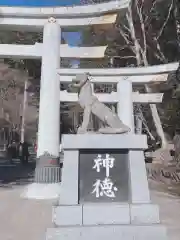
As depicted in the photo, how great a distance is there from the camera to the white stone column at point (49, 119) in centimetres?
932

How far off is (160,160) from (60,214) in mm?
11532

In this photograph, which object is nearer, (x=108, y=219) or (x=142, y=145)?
(x=108, y=219)

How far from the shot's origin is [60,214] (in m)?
→ 4.23

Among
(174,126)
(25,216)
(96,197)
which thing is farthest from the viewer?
(174,126)

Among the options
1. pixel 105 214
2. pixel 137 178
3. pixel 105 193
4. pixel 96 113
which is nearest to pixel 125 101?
pixel 96 113

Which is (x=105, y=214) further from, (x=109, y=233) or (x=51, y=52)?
(x=51, y=52)

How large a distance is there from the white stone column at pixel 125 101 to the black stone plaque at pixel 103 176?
6335 mm

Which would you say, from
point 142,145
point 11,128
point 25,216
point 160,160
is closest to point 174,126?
point 160,160

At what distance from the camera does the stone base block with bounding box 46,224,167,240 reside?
414 cm

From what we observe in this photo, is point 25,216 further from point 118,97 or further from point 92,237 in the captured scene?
point 118,97

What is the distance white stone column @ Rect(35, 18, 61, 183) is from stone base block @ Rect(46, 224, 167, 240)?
16.7ft

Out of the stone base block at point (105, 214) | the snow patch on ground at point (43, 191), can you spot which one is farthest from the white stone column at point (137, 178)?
the snow patch on ground at point (43, 191)

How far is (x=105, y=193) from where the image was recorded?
14.6ft

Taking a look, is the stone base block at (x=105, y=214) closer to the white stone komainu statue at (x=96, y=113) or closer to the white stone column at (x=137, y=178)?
the white stone column at (x=137, y=178)
